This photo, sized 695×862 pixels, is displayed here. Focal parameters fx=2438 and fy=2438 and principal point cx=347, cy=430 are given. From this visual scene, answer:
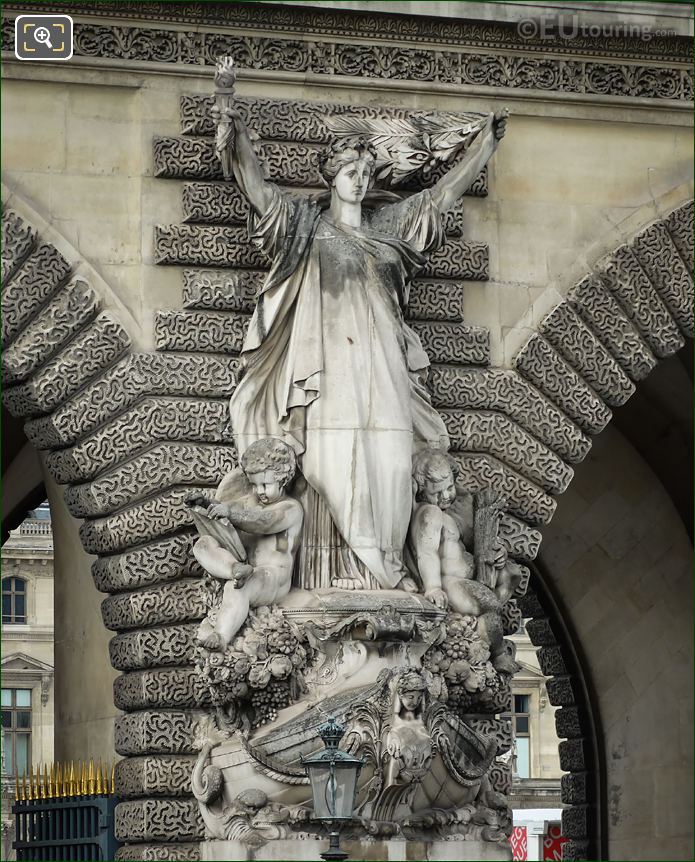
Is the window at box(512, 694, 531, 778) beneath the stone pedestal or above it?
above

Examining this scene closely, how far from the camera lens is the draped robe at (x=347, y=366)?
1366 cm

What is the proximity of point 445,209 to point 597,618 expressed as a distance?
5.63m

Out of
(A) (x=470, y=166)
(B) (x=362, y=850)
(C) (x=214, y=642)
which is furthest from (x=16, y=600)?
(B) (x=362, y=850)

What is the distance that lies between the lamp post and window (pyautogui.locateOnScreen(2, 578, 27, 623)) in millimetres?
33743

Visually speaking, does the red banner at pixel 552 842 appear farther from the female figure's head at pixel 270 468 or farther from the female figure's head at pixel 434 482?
the female figure's head at pixel 270 468

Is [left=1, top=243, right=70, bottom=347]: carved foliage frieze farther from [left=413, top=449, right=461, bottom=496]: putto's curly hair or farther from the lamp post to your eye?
the lamp post

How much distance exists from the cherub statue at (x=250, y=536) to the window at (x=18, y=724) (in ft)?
105

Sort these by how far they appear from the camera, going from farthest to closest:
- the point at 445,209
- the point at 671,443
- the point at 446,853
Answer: the point at 671,443 < the point at 445,209 < the point at 446,853

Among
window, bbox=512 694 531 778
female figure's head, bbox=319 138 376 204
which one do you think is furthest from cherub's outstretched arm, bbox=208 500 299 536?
window, bbox=512 694 531 778

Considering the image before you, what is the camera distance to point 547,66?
15117mm

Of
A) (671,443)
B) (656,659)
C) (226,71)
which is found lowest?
(656,659)

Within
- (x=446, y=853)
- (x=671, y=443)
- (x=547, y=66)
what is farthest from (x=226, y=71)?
(x=671, y=443)

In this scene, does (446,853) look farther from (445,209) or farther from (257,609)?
(445,209)

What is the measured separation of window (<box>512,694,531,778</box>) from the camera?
4475cm
